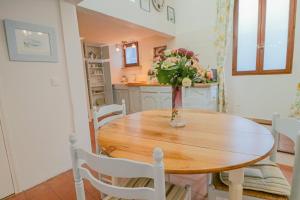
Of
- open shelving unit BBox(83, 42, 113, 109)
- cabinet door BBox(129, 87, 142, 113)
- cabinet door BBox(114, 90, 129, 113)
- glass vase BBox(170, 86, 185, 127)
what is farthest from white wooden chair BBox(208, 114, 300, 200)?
open shelving unit BBox(83, 42, 113, 109)

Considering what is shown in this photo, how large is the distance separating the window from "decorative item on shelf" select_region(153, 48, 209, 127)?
8.50 feet

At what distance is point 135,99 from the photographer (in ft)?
13.5

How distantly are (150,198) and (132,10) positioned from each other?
8.88 ft

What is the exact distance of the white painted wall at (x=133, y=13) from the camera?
2123 millimetres

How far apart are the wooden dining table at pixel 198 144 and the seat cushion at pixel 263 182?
6.0 inches

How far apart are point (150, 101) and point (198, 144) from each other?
292 centimetres

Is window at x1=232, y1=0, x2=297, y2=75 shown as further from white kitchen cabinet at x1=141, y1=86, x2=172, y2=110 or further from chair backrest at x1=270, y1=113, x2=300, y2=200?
chair backrest at x1=270, y1=113, x2=300, y2=200

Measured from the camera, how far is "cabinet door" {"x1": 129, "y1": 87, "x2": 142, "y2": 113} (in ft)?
→ 13.3

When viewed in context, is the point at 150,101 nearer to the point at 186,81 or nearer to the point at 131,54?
the point at 131,54

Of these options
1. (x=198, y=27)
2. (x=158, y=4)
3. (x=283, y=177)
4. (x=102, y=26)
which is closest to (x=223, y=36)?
(x=198, y=27)

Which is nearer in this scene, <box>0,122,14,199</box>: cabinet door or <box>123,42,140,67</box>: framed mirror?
<box>0,122,14,199</box>: cabinet door

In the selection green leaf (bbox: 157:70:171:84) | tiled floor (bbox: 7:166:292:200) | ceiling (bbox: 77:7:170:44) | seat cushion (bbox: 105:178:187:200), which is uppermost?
ceiling (bbox: 77:7:170:44)

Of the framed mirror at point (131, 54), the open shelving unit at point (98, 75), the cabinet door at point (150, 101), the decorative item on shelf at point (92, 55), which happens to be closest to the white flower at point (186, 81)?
the cabinet door at point (150, 101)

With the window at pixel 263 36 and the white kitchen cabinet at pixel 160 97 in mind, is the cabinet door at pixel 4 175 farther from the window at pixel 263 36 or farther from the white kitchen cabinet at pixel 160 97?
the window at pixel 263 36
